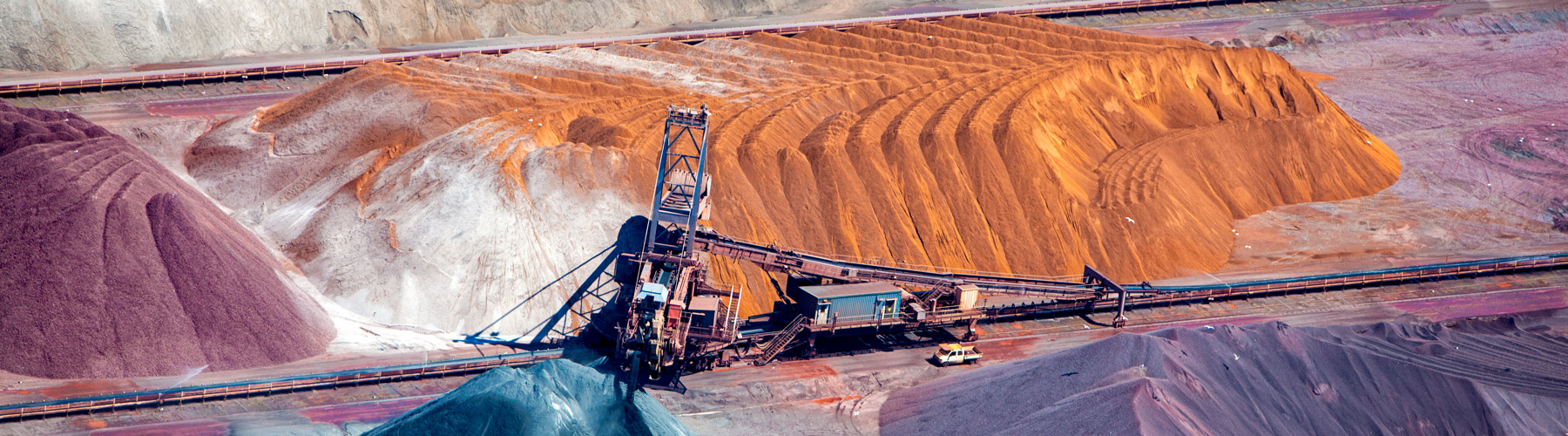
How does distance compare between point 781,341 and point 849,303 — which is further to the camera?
point 849,303

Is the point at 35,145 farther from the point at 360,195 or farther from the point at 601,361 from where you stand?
the point at 601,361

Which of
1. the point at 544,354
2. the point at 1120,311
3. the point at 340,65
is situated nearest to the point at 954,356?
the point at 1120,311

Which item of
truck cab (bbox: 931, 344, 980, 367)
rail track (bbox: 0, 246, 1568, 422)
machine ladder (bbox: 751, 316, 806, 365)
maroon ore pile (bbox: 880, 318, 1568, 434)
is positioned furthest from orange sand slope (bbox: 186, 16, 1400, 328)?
maroon ore pile (bbox: 880, 318, 1568, 434)

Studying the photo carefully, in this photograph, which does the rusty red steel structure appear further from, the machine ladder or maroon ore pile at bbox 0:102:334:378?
the machine ladder

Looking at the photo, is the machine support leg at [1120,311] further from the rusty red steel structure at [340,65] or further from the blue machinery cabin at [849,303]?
the rusty red steel structure at [340,65]

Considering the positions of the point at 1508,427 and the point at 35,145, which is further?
the point at 35,145

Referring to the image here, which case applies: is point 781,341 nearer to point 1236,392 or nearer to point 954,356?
point 954,356

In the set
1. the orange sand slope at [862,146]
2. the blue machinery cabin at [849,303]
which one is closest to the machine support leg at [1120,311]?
the orange sand slope at [862,146]

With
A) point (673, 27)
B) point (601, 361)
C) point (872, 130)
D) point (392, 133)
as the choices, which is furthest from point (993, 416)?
point (673, 27)
